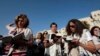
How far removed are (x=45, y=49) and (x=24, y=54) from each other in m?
2.72

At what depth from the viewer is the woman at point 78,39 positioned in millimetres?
6270

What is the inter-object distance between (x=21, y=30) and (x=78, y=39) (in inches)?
53.6

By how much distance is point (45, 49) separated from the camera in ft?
30.2

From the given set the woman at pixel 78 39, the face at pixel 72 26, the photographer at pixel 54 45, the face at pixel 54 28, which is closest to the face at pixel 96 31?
the woman at pixel 78 39

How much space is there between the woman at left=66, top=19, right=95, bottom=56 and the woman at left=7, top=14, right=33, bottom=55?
3.27ft

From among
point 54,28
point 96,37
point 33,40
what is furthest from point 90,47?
point 54,28

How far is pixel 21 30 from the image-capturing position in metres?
6.73

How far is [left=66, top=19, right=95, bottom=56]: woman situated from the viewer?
6270 mm

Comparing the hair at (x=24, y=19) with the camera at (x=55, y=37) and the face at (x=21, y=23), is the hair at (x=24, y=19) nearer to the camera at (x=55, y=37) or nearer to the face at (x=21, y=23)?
the face at (x=21, y=23)

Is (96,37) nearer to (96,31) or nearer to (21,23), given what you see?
(96,31)

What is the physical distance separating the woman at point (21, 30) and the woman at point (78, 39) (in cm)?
100

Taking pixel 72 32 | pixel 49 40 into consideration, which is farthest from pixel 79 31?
pixel 49 40

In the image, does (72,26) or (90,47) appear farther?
(72,26)

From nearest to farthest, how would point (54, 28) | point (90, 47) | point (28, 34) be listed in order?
point (90, 47) → point (28, 34) → point (54, 28)
